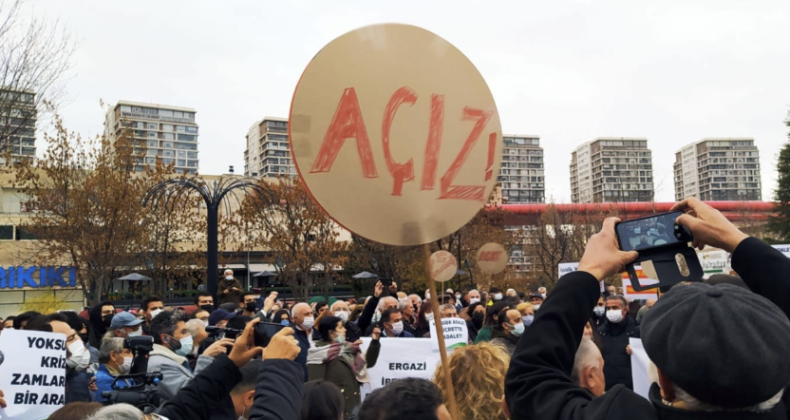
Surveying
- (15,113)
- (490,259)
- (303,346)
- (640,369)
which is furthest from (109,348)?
(490,259)

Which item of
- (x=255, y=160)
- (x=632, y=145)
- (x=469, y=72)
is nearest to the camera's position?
(x=469, y=72)

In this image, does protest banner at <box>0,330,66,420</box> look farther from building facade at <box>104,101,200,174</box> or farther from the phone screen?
building facade at <box>104,101,200,174</box>

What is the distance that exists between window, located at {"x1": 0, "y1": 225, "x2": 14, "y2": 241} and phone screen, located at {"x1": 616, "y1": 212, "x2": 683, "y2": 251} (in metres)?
49.5

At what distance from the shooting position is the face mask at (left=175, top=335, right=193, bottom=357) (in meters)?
6.55

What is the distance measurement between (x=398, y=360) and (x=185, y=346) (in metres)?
2.22

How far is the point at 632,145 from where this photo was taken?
156500 millimetres

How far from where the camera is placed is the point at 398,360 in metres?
6.96

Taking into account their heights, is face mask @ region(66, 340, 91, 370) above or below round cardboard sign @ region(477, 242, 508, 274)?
below

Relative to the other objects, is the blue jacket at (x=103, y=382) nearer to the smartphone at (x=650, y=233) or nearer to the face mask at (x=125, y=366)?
the face mask at (x=125, y=366)

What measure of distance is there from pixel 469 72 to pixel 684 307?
6.36 feet

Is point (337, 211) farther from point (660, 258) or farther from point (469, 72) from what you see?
point (660, 258)

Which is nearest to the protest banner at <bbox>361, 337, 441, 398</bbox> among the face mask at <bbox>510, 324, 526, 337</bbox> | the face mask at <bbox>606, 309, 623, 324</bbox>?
the face mask at <bbox>510, 324, 526, 337</bbox>

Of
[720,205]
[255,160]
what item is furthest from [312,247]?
[255,160]

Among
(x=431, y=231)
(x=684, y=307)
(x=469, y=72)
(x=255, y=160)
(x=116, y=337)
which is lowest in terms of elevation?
(x=116, y=337)
